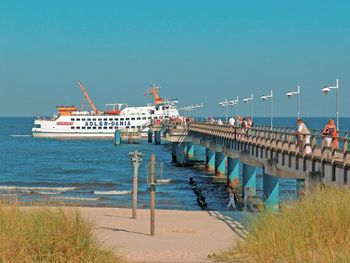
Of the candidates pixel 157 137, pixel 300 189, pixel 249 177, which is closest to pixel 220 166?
pixel 249 177

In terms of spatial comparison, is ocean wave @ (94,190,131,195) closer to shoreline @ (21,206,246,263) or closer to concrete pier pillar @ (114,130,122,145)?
shoreline @ (21,206,246,263)

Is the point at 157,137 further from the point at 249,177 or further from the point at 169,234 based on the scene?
the point at 169,234

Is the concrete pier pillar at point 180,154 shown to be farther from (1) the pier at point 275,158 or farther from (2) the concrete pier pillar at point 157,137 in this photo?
(2) the concrete pier pillar at point 157,137

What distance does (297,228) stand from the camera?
45.0ft

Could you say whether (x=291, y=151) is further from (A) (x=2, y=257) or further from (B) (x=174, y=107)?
(B) (x=174, y=107)

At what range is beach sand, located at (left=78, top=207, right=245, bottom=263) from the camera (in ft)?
50.3

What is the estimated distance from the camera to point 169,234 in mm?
19062

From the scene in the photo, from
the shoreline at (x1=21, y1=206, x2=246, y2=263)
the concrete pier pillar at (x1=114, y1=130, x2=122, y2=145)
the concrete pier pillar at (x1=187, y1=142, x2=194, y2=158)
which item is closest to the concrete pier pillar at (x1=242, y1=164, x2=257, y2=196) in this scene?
the shoreline at (x1=21, y1=206, x2=246, y2=263)

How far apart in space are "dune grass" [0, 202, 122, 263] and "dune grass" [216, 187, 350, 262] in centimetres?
247

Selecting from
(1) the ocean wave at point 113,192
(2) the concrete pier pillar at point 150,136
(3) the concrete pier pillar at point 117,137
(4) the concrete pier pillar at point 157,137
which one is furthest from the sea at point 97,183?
(2) the concrete pier pillar at point 150,136

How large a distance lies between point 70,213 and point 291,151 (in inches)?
606

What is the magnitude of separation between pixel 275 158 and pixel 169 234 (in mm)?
12967

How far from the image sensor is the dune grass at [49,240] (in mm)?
12422

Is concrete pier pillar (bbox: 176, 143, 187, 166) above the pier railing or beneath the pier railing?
beneath
